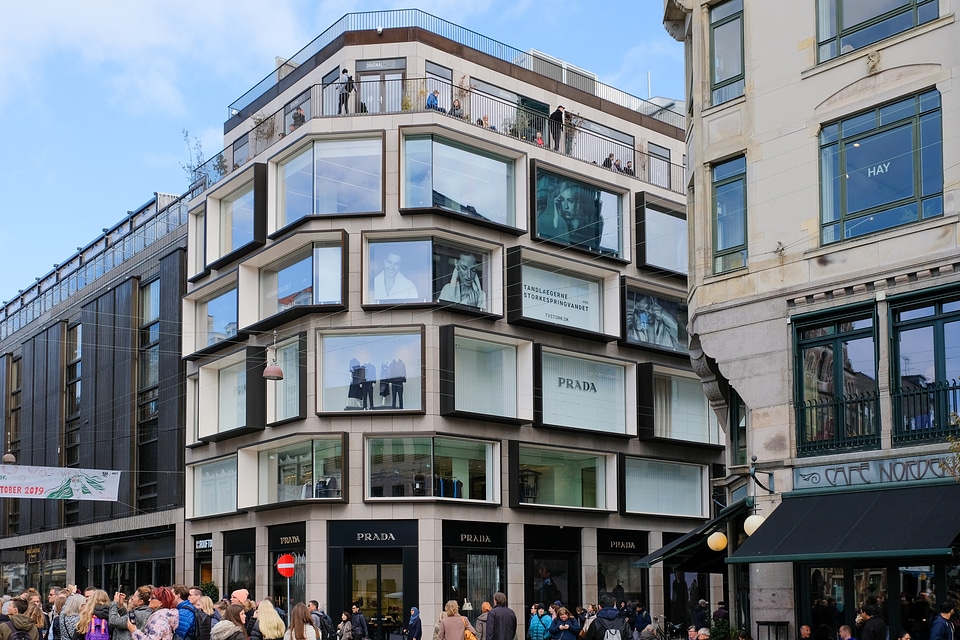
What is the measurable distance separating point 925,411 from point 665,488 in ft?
84.1

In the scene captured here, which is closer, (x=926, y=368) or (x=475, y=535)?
(x=926, y=368)

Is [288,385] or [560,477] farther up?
[288,385]

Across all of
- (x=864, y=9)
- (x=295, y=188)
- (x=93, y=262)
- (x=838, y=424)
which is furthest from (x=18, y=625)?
(x=93, y=262)

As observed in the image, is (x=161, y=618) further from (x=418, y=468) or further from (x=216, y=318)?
(x=216, y=318)

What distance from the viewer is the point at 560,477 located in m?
42.6

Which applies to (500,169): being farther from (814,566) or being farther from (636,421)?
(814,566)

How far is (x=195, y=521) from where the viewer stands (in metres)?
46.1

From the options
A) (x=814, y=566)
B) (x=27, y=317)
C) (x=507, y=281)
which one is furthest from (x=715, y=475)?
(x=27, y=317)

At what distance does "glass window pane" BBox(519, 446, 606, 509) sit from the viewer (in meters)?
41.4

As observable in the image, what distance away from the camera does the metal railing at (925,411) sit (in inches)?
779

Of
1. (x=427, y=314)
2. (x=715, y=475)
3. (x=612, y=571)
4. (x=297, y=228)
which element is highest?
(x=297, y=228)

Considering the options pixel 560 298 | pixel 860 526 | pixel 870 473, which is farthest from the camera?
pixel 560 298

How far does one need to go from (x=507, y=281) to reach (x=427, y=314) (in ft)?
11.5

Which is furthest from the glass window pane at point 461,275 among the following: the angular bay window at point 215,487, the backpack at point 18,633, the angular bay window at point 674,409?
the backpack at point 18,633
